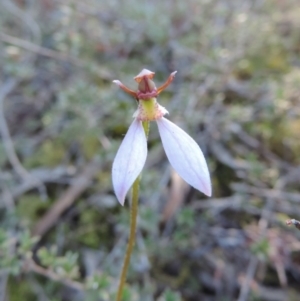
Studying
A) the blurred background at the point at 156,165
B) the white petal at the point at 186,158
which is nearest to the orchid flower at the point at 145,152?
the white petal at the point at 186,158

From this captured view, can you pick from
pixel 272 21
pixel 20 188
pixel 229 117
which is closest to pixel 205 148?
pixel 229 117

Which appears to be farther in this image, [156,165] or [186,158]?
[156,165]

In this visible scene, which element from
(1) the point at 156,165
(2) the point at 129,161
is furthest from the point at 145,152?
(1) the point at 156,165

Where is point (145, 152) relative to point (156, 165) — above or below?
below

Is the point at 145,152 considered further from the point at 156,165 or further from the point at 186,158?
the point at 156,165

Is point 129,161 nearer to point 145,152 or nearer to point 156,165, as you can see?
point 145,152

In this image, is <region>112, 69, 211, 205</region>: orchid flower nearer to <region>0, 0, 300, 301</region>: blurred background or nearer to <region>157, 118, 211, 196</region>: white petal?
<region>157, 118, 211, 196</region>: white petal
